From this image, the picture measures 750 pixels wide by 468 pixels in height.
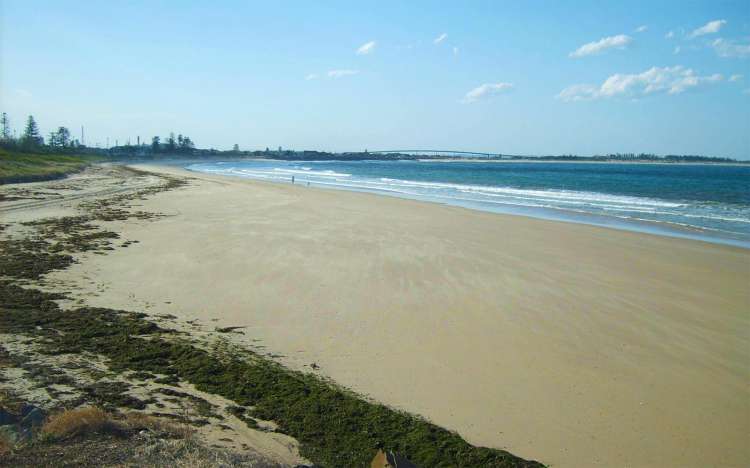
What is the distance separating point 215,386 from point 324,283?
4.84 m

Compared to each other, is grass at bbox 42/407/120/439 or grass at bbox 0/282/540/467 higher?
grass at bbox 42/407/120/439

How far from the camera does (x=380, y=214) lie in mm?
21812

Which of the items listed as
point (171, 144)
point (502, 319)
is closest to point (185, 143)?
point (171, 144)

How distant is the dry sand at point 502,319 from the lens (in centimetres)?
523

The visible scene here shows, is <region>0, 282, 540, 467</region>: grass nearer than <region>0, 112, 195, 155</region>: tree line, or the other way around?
<region>0, 282, 540, 467</region>: grass

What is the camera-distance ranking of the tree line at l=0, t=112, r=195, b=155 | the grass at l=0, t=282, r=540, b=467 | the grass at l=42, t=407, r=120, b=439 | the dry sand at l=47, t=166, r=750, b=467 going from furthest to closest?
the tree line at l=0, t=112, r=195, b=155, the dry sand at l=47, t=166, r=750, b=467, the grass at l=0, t=282, r=540, b=467, the grass at l=42, t=407, r=120, b=439

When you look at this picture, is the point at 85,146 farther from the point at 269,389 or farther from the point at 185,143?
the point at 269,389

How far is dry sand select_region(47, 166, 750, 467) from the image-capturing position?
5.23 m

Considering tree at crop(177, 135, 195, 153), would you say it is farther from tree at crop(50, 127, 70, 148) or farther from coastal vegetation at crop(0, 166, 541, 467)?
coastal vegetation at crop(0, 166, 541, 467)

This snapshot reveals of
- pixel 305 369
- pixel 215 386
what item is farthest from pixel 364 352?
pixel 215 386

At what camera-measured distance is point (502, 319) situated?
8.40 metres

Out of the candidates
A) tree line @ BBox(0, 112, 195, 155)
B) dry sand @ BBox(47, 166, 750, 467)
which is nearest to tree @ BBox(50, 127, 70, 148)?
tree line @ BBox(0, 112, 195, 155)

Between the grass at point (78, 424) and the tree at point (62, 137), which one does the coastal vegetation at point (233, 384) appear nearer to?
the grass at point (78, 424)

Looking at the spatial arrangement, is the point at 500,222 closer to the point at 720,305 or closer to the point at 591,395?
the point at 720,305
